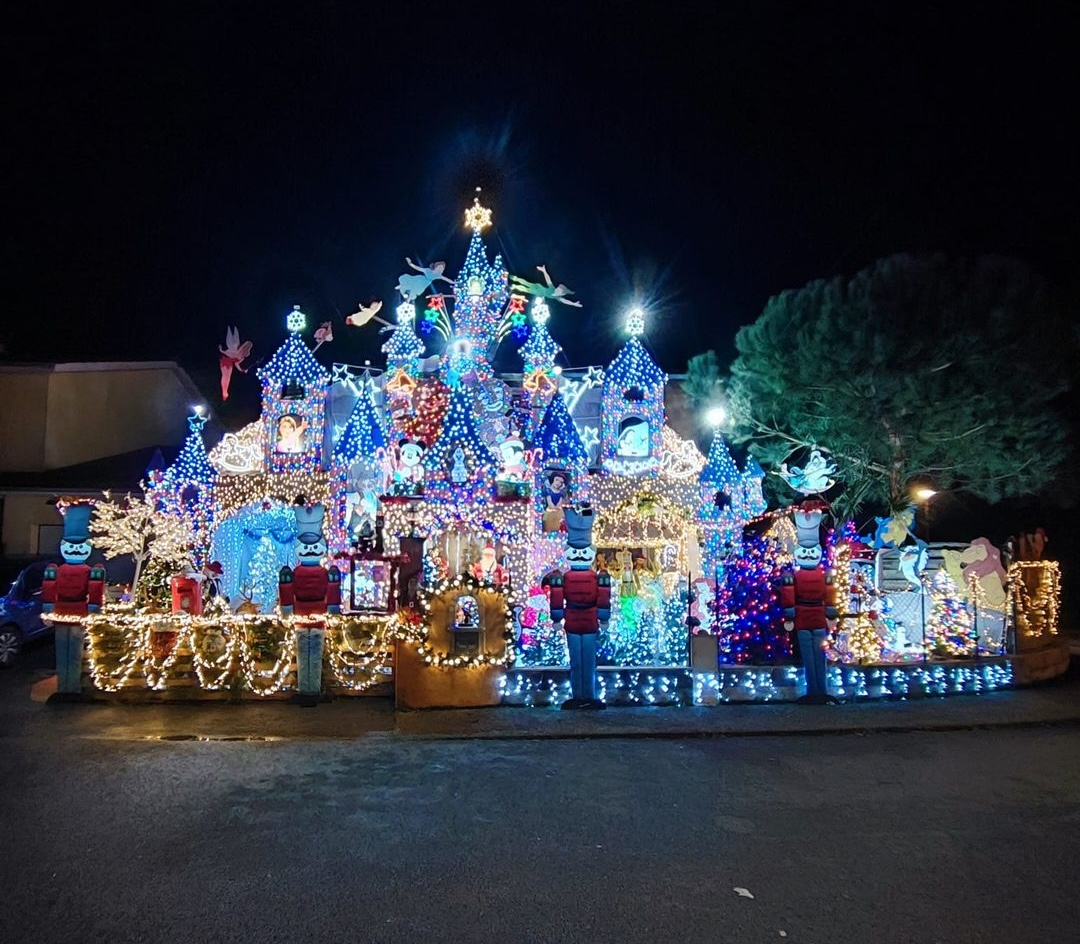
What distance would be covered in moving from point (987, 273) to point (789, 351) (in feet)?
15.3

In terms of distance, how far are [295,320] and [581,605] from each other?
1091 cm

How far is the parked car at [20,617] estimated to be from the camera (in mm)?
13047

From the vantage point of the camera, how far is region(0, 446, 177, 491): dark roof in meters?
21.3

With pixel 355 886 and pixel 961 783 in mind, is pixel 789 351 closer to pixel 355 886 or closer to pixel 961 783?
pixel 961 783

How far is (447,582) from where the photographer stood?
9.97 metres

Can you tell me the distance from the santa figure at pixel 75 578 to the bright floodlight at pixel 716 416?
14.5m

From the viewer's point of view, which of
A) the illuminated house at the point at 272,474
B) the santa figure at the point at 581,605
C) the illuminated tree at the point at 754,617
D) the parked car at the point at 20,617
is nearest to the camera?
the santa figure at the point at 581,605

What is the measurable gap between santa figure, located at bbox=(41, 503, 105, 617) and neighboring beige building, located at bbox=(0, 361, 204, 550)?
36.3ft

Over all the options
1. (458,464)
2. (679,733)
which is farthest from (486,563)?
(679,733)

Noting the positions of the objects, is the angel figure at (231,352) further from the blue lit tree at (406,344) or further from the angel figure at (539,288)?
the angel figure at (539,288)

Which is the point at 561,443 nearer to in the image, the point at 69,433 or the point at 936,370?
the point at 936,370

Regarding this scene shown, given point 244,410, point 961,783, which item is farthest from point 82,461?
point 961,783

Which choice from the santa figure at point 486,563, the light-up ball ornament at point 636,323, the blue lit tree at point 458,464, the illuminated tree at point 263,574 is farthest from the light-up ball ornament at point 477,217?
the illuminated tree at point 263,574

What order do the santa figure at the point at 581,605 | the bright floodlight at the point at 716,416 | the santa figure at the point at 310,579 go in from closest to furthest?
1. the santa figure at the point at 581,605
2. the santa figure at the point at 310,579
3. the bright floodlight at the point at 716,416
